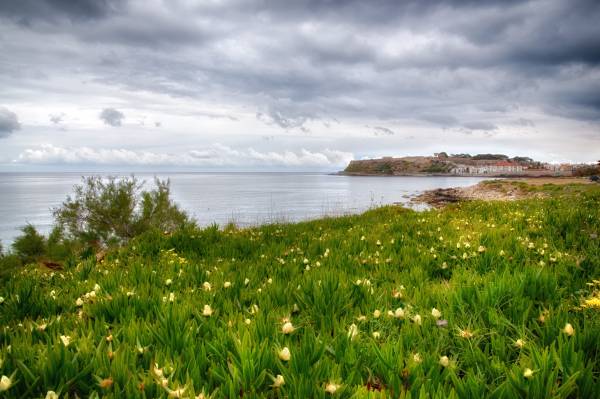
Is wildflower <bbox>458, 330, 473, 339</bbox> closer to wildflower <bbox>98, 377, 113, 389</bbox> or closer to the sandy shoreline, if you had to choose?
wildflower <bbox>98, 377, 113, 389</bbox>

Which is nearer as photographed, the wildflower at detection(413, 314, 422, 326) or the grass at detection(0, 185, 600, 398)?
the grass at detection(0, 185, 600, 398)

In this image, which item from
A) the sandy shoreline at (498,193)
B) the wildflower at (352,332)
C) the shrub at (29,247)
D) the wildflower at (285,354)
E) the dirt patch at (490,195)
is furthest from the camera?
the sandy shoreline at (498,193)

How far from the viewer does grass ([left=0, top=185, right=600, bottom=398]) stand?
2.28m

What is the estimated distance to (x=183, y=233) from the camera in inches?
356

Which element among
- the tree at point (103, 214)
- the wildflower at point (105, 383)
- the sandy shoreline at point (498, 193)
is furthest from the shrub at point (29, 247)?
the sandy shoreline at point (498, 193)

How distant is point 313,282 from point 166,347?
1.83 m

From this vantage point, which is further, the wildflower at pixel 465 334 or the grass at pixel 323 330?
the wildflower at pixel 465 334

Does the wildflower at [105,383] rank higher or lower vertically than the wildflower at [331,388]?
lower

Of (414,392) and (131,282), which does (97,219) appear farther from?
(414,392)

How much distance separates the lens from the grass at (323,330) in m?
2.28

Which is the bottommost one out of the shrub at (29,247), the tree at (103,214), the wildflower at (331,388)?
the shrub at (29,247)

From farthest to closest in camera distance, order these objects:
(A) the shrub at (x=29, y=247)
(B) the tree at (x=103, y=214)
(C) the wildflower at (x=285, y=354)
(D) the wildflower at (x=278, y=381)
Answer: (A) the shrub at (x=29, y=247) < (B) the tree at (x=103, y=214) < (C) the wildflower at (x=285, y=354) < (D) the wildflower at (x=278, y=381)

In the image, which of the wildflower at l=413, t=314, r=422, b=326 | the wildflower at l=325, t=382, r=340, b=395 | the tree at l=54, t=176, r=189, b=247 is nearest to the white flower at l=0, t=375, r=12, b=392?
the wildflower at l=325, t=382, r=340, b=395

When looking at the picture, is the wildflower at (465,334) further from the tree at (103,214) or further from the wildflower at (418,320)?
the tree at (103,214)
